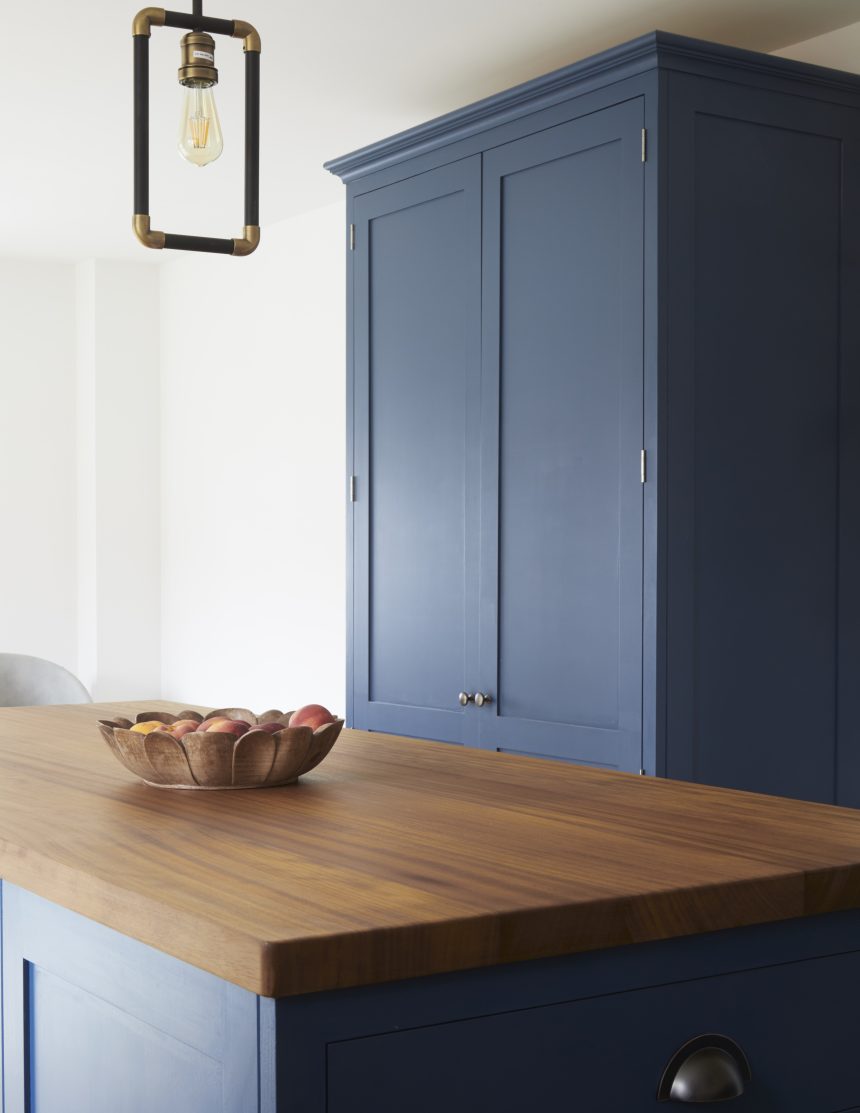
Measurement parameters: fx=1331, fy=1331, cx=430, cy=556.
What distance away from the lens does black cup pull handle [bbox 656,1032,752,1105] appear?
101 cm

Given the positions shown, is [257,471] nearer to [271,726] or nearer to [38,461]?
[38,461]

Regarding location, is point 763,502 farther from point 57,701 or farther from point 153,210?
point 153,210

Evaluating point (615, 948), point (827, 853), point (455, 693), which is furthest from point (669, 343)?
point (615, 948)

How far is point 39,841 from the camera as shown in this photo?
1.20 meters

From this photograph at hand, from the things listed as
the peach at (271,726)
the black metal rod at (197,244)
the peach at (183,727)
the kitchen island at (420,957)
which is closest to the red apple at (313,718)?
the peach at (271,726)

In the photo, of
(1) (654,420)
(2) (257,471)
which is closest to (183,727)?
(1) (654,420)

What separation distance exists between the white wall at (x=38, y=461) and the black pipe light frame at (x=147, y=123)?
15.4ft

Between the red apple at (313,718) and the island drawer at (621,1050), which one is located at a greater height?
the red apple at (313,718)

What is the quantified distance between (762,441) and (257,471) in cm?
314

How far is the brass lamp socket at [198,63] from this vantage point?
172 cm

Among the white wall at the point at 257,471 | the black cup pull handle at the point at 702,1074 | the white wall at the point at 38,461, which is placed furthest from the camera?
the white wall at the point at 38,461

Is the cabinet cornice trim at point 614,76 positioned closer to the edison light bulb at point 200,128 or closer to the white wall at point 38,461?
the edison light bulb at point 200,128

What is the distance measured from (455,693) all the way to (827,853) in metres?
2.30

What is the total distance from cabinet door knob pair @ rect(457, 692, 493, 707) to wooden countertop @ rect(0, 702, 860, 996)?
5.50ft
